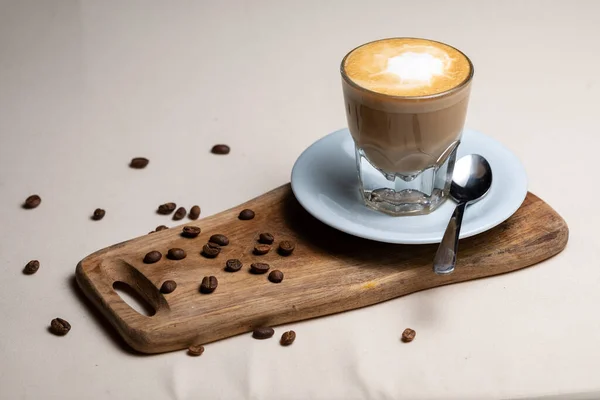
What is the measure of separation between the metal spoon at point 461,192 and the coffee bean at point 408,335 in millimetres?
159

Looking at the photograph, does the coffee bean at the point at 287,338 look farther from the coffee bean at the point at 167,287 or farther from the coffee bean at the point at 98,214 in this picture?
the coffee bean at the point at 98,214

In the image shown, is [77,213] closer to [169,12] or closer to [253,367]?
[253,367]

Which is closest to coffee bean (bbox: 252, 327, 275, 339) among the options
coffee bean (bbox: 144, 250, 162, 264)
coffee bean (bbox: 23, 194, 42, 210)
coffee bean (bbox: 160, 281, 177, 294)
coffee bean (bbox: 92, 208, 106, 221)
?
coffee bean (bbox: 160, 281, 177, 294)

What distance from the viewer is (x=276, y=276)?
2.35 m

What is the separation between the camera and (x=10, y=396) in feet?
7.14

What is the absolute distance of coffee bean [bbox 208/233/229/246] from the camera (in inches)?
98.3

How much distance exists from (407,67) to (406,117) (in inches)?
7.0

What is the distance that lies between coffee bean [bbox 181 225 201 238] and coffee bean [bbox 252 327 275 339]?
1.19 feet

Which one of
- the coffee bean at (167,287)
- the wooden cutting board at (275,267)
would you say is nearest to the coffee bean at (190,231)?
the wooden cutting board at (275,267)

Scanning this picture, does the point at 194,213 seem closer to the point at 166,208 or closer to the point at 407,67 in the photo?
the point at 166,208

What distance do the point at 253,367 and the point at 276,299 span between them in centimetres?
18

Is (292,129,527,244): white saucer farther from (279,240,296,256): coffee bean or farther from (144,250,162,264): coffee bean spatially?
(144,250,162,264): coffee bean

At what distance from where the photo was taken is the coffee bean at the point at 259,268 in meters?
2.38

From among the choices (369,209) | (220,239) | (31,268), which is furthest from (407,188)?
(31,268)
